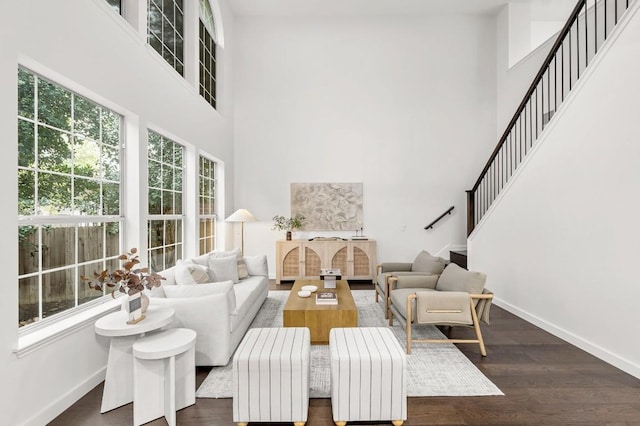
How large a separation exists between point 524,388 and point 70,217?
384 centimetres

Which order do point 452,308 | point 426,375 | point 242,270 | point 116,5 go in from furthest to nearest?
point 242,270, point 116,5, point 452,308, point 426,375

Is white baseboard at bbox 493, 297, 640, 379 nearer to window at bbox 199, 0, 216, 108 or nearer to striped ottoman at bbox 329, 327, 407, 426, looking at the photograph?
striped ottoman at bbox 329, 327, 407, 426

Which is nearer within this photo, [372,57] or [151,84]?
[151,84]

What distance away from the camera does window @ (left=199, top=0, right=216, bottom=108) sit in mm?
5578

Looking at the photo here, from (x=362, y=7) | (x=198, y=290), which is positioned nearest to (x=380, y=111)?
(x=362, y=7)

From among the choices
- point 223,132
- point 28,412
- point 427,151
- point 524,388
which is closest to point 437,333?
point 524,388

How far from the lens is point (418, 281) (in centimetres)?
422

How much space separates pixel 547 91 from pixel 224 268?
5.74 meters

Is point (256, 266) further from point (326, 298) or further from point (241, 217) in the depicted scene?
point (326, 298)

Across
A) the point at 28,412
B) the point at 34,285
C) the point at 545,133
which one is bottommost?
the point at 28,412

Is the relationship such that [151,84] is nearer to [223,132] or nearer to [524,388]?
[223,132]

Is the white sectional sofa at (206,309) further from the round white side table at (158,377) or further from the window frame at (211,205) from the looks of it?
the window frame at (211,205)

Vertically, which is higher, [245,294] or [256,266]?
[256,266]

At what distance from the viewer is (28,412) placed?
208cm
